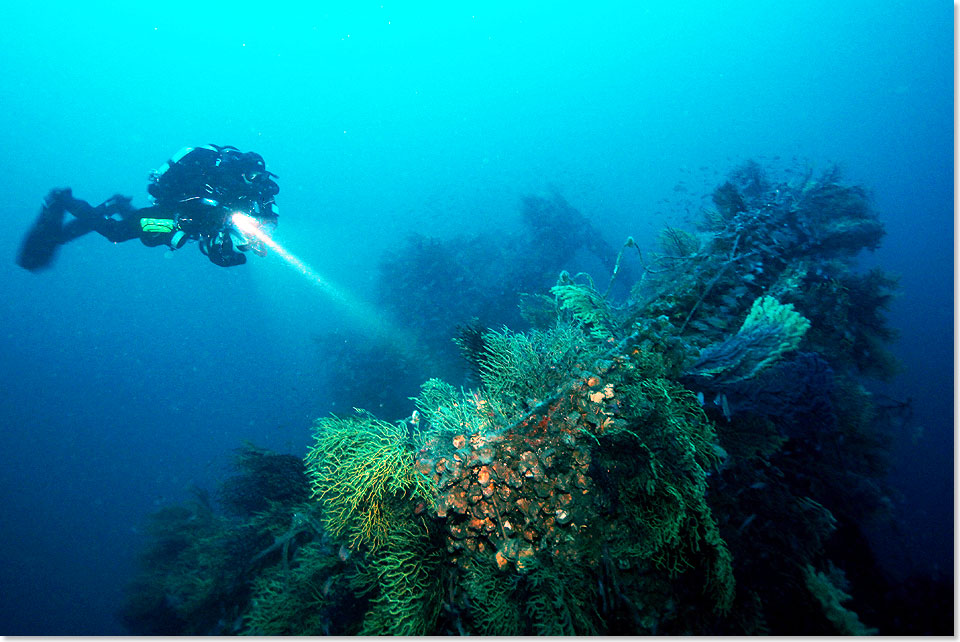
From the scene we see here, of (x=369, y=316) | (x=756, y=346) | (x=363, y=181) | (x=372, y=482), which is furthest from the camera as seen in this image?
(x=363, y=181)

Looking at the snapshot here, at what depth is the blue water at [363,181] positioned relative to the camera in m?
22.6

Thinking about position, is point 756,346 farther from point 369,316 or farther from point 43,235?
point 369,316

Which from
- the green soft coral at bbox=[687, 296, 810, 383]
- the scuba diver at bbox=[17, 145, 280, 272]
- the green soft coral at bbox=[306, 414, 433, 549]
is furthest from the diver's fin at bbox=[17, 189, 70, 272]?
the green soft coral at bbox=[687, 296, 810, 383]

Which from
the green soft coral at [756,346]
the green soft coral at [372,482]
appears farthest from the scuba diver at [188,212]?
the green soft coral at [756,346]

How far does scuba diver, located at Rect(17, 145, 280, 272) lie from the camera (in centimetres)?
700

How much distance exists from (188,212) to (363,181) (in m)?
70.7

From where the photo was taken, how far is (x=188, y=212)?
23.0ft

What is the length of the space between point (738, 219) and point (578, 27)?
108m

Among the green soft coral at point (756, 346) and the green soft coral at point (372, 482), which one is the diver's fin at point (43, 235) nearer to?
the green soft coral at point (372, 482)

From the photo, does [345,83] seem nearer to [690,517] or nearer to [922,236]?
[922,236]

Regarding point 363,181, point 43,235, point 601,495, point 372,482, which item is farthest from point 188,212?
point 363,181

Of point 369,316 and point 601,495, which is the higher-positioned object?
point 369,316

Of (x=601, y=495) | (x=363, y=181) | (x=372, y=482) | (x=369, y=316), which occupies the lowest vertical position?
(x=601, y=495)

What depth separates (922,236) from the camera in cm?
2908
